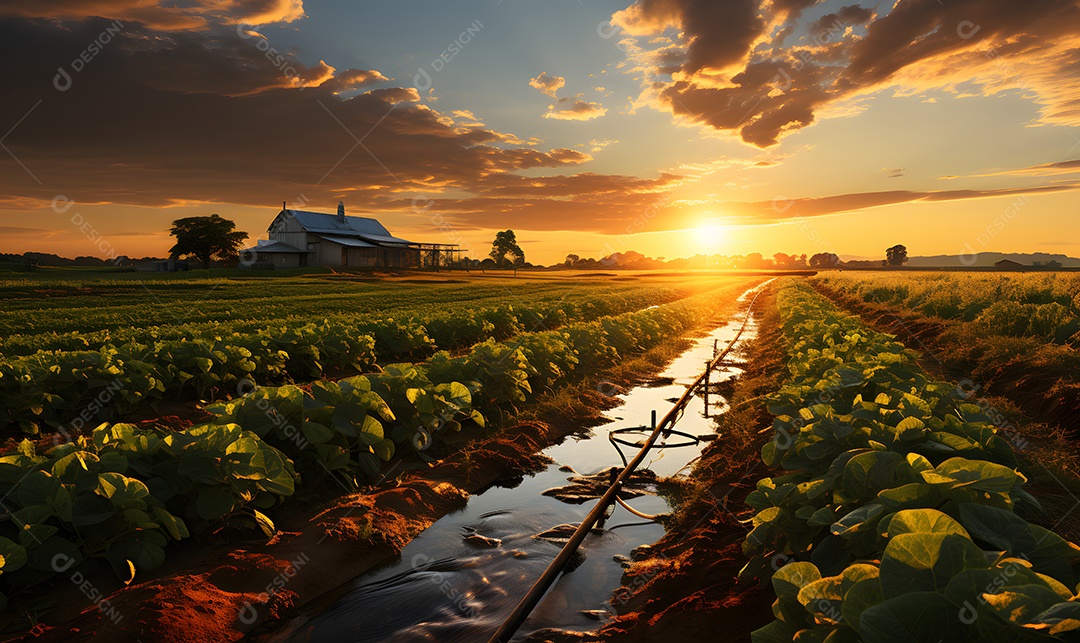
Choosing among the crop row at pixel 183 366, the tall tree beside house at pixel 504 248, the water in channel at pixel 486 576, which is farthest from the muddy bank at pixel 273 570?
the tall tree beside house at pixel 504 248

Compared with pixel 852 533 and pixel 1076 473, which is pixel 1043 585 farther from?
pixel 1076 473

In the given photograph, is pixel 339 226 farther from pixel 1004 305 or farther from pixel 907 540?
pixel 907 540

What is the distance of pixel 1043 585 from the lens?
1.88 meters

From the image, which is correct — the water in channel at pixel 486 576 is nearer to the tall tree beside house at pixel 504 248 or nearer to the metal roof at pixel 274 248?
the metal roof at pixel 274 248

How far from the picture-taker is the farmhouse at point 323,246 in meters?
64.6

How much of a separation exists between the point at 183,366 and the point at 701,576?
9.69 metres

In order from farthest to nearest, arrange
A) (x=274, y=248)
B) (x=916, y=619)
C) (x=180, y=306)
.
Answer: (x=274, y=248) < (x=180, y=306) < (x=916, y=619)

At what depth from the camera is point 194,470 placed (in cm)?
505

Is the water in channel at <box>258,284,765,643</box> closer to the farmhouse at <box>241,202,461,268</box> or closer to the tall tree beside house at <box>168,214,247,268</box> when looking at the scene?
the farmhouse at <box>241,202,461,268</box>

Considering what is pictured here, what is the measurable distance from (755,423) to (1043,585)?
7559mm

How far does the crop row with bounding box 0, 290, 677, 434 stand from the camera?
872 centimetres

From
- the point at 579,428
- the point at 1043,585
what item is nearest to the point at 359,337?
the point at 579,428

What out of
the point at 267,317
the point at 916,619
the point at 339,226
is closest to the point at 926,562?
the point at 916,619

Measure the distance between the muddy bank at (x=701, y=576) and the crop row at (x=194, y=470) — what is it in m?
3.02
